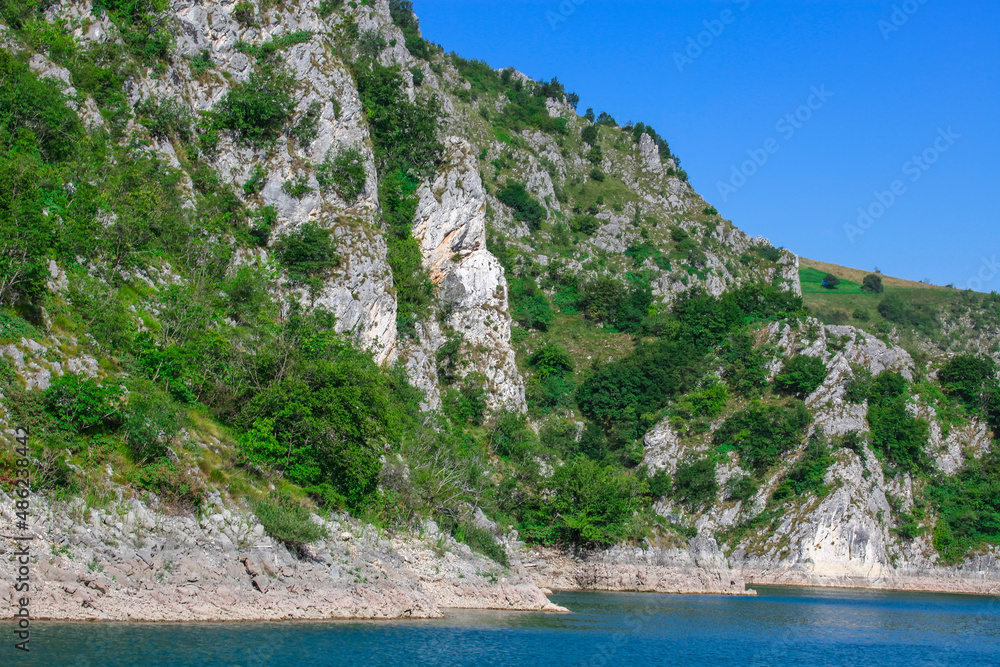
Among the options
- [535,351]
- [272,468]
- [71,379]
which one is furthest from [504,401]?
[71,379]

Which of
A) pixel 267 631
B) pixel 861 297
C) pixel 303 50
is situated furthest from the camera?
pixel 861 297

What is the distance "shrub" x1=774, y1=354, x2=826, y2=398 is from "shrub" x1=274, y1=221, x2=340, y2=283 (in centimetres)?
5064

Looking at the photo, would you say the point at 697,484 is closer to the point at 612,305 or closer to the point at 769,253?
the point at 612,305

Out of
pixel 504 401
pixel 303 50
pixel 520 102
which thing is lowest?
pixel 504 401

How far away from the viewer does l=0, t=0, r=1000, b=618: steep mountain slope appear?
29078mm

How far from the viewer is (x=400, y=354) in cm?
5834

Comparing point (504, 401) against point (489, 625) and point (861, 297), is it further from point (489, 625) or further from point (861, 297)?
point (861, 297)

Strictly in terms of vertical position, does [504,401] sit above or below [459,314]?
below

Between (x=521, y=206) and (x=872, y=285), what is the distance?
96.1m

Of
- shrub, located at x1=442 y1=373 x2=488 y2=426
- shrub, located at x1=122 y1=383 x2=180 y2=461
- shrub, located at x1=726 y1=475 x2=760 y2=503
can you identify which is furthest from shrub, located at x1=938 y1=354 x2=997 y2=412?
shrub, located at x1=122 y1=383 x2=180 y2=461

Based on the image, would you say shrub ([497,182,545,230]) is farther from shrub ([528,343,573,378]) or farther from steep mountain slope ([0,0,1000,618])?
shrub ([528,343,573,378])

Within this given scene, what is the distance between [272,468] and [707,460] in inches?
2011

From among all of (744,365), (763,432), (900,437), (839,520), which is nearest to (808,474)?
(839,520)

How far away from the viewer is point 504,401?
66.4 m
